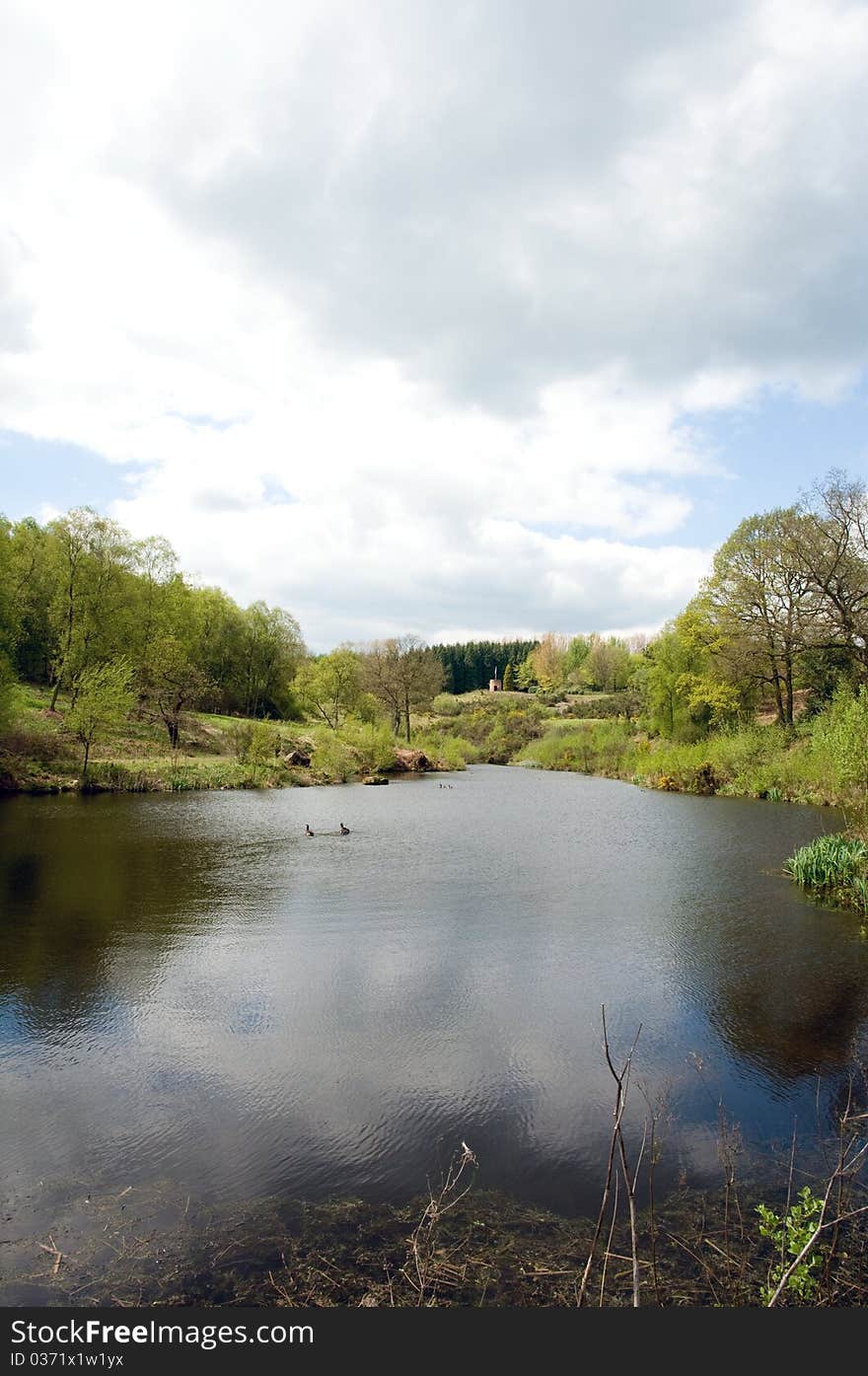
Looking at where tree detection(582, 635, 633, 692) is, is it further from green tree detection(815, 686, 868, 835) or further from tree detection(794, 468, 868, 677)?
green tree detection(815, 686, 868, 835)

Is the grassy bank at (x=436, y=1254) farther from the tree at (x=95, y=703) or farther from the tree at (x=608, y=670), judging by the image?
the tree at (x=608, y=670)

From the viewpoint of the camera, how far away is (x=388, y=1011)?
27.2 ft

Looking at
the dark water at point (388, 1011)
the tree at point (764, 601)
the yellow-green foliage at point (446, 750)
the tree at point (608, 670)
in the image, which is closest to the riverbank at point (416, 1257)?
the dark water at point (388, 1011)

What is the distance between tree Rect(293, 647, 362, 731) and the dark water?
132 feet

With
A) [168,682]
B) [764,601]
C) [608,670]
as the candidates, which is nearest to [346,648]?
[168,682]

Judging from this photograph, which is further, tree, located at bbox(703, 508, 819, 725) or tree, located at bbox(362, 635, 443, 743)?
tree, located at bbox(362, 635, 443, 743)

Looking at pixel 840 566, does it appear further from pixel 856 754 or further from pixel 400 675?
pixel 400 675

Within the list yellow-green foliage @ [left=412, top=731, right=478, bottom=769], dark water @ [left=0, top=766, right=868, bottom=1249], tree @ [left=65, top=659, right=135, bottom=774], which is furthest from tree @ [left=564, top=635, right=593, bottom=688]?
dark water @ [left=0, top=766, right=868, bottom=1249]

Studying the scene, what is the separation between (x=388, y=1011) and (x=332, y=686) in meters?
51.0

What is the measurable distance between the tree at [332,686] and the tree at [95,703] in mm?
25662

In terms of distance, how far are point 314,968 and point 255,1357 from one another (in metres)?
6.52

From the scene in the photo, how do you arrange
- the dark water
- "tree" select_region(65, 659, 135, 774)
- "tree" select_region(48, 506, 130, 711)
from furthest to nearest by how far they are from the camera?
"tree" select_region(48, 506, 130, 711)
"tree" select_region(65, 659, 135, 774)
the dark water

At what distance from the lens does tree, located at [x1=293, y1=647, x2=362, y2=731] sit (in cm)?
5841

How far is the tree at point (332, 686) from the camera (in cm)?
5841
